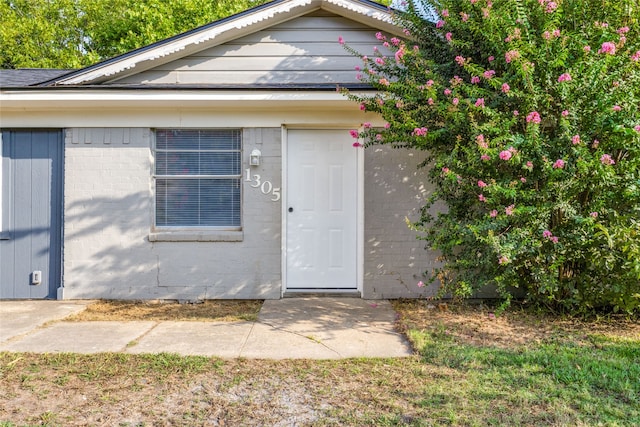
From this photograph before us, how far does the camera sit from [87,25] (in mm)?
19703

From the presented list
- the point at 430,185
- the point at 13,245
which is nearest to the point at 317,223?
the point at 430,185

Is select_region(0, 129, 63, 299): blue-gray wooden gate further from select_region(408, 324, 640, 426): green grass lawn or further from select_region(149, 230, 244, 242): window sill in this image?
select_region(408, 324, 640, 426): green grass lawn

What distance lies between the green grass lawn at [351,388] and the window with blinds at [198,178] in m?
2.61

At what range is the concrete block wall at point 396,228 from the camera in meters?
6.07

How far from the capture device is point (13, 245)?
6.03 m

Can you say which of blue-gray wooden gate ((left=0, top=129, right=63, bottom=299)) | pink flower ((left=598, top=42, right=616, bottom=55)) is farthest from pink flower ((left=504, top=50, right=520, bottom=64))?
blue-gray wooden gate ((left=0, top=129, right=63, bottom=299))

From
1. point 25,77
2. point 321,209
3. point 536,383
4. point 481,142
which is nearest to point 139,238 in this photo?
point 321,209

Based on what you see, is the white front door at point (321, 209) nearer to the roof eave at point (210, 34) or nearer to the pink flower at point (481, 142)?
the roof eave at point (210, 34)

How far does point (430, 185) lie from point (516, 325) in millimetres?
2148

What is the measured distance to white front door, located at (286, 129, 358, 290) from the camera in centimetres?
623

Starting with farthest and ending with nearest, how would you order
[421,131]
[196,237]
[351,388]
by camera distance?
[196,237]
[421,131]
[351,388]

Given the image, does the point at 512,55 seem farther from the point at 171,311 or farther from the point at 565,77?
the point at 171,311

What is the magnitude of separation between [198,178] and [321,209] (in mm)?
1789

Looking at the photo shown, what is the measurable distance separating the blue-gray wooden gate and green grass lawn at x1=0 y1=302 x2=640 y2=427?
8.26ft
